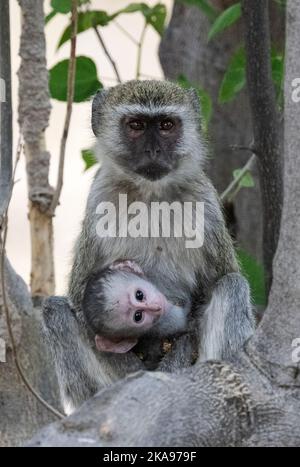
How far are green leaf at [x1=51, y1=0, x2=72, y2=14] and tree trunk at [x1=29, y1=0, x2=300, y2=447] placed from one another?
2582 mm

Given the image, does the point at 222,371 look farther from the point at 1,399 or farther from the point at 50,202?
the point at 50,202

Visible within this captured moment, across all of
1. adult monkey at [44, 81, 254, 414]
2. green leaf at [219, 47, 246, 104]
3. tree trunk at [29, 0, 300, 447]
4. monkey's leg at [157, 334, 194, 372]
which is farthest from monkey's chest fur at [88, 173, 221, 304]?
tree trunk at [29, 0, 300, 447]

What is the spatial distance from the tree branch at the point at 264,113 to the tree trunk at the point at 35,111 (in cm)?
123

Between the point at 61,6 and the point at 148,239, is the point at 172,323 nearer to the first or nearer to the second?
the point at 148,239

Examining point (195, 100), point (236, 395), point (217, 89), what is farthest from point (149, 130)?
point (217, 89)

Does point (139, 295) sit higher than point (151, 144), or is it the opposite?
point (151, 144)

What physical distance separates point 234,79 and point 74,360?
7.25ft

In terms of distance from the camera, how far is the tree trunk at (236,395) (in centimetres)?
381

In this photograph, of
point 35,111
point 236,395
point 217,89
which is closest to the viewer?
point 236,395

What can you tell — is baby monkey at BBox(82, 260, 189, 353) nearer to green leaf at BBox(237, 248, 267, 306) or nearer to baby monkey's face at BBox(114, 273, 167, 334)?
baby monkey's face at BBox(114, 273, 167, 334)

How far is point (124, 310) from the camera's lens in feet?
18.7

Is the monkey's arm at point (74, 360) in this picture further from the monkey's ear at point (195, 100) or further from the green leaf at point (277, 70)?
the green leaf at point (277, 70)

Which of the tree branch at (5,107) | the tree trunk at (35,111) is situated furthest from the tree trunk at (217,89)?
the tree branch at (5,107)

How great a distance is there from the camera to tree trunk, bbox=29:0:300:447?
3811 mm
